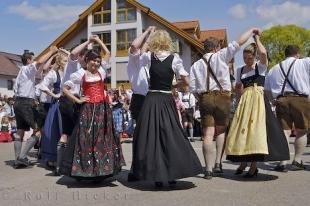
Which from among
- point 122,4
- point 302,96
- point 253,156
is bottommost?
point 253,156

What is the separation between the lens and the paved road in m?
5.17

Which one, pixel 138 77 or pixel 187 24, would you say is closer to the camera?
pixel 138 77

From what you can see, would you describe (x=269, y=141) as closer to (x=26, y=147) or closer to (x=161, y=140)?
(x=161, y=140)

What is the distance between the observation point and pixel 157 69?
19.6ft

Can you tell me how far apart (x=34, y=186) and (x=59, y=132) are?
2.00 meters

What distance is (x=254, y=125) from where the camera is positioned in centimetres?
634

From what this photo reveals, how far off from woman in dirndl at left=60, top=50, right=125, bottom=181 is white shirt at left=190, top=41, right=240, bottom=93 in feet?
4.25

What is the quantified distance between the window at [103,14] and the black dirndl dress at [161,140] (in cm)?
3732

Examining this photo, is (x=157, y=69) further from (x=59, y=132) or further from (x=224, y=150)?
(x=59, y=132)

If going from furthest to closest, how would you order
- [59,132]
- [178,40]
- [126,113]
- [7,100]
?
[178,40] < [7,100] < [126,113] < [59,132]

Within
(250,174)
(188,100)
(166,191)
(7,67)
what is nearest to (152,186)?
(166,191)

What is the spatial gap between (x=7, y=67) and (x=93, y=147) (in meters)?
57.5

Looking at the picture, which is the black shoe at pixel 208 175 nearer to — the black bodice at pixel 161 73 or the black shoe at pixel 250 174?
the black shoe at pixel 250 174

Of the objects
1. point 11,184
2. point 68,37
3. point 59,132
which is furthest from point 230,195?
point 68,37
